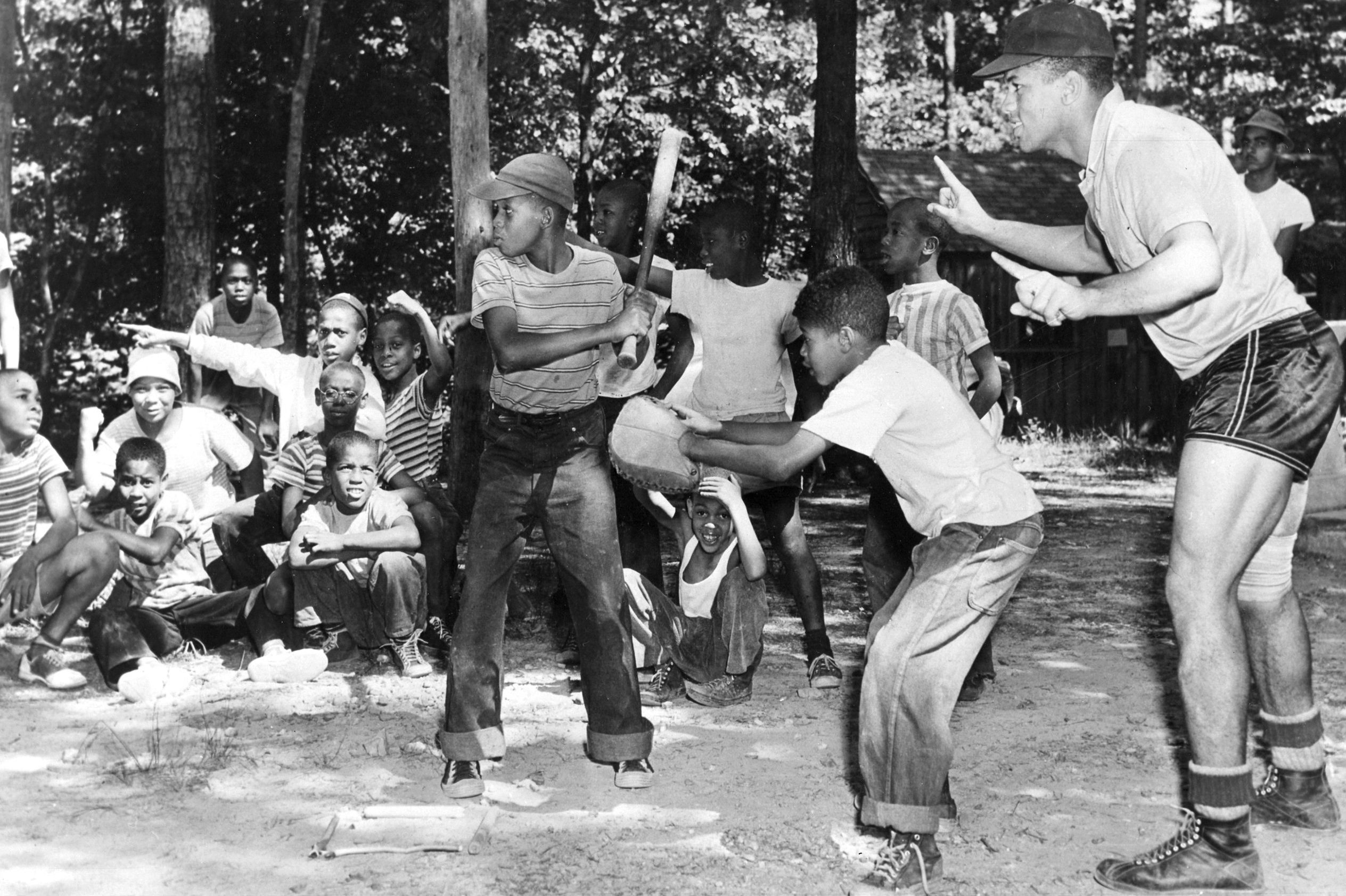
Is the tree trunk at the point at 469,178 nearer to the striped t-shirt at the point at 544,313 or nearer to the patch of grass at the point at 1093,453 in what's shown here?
the striped t-shirt at the point at 544,313

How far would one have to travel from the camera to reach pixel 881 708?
147 inches

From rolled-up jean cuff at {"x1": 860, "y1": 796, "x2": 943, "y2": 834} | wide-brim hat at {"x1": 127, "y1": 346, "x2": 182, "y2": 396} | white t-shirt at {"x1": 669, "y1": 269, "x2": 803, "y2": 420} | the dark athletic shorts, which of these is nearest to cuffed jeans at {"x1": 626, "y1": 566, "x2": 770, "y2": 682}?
white t-shirt at {"x1": 669, "y1": 269, "x2": 803, "y2": 420}

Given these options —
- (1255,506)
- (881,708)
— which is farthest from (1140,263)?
(881,708)

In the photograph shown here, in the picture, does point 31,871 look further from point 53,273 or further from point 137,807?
point 53,273

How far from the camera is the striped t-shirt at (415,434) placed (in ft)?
22.1

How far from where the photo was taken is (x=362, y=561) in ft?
20.4

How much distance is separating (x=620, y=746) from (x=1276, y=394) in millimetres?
2211

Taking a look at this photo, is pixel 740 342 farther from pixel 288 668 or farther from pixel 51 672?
pixel 51 672

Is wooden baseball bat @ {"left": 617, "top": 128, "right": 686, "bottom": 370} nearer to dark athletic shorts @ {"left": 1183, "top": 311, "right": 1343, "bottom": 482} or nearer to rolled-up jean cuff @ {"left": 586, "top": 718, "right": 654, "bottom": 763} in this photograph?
rolled-up jean cuff @ {"left": 586, "top": 718, "right": 654, "bottom": 763}

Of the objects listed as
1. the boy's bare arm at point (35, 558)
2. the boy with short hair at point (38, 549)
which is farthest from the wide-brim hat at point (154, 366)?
the boy's bare arm at point (35, 558)

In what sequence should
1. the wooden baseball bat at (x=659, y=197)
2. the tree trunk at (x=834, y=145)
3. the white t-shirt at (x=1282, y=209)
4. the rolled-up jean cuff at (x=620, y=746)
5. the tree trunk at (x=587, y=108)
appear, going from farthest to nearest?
the tree trunk at (x=587, y=108) → the tree trunk at (x=834, y=145) → the white t-shirt at (x=1282, y=209) → the wooden baseball bat at (x=659, y=197) → the rolled-up jean cuff at (x=620, y=746)

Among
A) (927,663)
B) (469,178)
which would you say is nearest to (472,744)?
(927,663)

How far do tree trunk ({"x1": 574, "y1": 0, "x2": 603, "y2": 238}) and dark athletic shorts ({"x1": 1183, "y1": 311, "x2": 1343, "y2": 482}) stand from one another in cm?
1949

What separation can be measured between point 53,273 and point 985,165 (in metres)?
15.8
